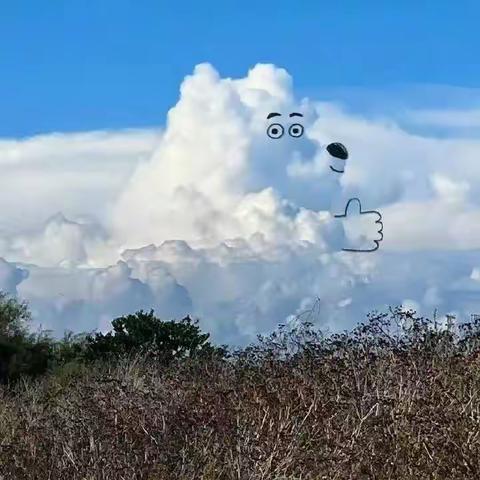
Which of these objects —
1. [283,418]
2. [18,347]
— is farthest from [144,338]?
[283,418]

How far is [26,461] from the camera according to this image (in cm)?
1252

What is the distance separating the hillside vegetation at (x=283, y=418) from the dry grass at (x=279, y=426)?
0.7 inches

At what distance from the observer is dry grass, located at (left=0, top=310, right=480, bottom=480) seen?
35.4 ft

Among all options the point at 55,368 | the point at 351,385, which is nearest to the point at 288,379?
the point at 351,385

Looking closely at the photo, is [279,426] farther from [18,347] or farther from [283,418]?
[18,347]

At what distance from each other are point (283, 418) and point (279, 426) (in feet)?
1.09

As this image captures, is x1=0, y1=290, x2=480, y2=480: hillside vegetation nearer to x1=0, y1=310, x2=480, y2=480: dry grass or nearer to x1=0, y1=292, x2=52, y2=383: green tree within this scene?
x1=0, y1=310, x2=480, y2=480: dry grass

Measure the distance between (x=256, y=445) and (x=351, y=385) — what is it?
2.75 m

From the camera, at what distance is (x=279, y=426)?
11.4 metres

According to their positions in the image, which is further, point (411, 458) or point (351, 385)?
point (351, 385)

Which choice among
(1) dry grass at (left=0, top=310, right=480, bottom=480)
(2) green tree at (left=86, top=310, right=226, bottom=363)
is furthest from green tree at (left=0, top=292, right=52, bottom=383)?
(1) dry grass at (left=0, top=310, right=480, bottom=480)

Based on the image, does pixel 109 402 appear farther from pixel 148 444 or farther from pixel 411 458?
pixel 411 458

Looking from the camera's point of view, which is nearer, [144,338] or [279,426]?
[279,426]

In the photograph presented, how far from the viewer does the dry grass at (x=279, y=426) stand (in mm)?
10789
